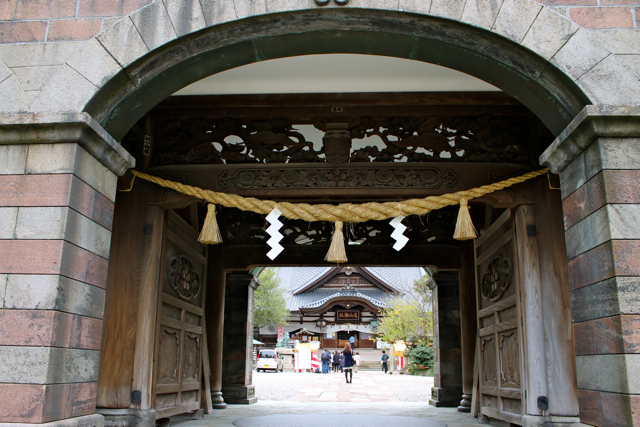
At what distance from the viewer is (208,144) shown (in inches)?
188

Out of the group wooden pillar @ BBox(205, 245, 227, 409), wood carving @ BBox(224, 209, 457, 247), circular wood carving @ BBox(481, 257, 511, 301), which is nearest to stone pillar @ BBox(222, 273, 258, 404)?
wooden pillar @ BBox(205, 245, 227, 409)

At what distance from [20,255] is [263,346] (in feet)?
93.7

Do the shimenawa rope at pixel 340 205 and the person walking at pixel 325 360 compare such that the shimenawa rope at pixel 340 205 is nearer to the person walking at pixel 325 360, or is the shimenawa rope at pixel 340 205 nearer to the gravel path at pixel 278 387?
A: the gravel path at pixel 278 387

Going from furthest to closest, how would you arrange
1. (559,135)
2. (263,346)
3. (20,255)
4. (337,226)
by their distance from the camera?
1. (263,346)
2. (337,226)
3. (559,135)
4. (20,255)

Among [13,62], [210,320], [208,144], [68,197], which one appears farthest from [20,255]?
[210,320]

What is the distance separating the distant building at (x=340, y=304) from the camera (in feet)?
96.1

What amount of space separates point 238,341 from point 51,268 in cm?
558

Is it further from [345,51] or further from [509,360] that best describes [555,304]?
[345,51]

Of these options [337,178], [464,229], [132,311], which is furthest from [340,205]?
[132,311]

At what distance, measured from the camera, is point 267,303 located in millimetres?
28375

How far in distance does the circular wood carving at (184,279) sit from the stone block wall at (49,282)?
180 cm

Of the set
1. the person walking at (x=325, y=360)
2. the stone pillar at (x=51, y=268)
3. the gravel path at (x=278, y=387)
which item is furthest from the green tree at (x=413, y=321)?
the stone pillar at (x=51, y=268)

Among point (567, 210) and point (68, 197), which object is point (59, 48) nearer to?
point (68, 197)

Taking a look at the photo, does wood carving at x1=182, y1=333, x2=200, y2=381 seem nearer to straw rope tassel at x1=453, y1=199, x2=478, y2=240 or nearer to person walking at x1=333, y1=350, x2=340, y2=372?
straw rope tassel at x1=453, y1=199, x2=478, y2=240
